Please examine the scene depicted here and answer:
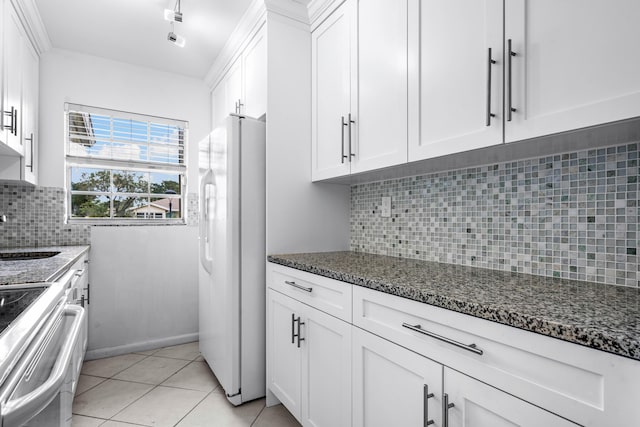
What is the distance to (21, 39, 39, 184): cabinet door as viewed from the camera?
Result: 89.6 inches

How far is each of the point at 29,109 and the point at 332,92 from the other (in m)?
2.14

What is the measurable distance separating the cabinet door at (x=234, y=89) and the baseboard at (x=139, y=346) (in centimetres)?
204

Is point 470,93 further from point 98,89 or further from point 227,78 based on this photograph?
point 98,89

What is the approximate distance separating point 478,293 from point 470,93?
73 centimetres

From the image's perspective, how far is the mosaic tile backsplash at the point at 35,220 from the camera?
2.55m

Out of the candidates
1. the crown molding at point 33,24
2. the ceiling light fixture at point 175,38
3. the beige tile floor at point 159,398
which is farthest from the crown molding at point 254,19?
the beige tile floor at point 159,398

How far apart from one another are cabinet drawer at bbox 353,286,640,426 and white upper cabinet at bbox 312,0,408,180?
→ 79cm

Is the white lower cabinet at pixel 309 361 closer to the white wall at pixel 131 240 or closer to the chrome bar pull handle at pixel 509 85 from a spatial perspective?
the chrome bar pull handle at pixel 509 85

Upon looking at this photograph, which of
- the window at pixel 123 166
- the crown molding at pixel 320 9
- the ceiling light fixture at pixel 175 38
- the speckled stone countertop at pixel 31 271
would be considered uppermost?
the crown molding at pixel 320 9

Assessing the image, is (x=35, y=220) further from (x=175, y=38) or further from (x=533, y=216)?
(x=533, y=216)

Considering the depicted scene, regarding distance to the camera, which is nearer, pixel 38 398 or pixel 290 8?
pixel 38 398

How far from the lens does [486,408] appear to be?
0.85 meters

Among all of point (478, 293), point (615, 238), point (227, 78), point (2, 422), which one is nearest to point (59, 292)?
point (2, 422)

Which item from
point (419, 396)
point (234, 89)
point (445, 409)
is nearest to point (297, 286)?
point (419, 396)
